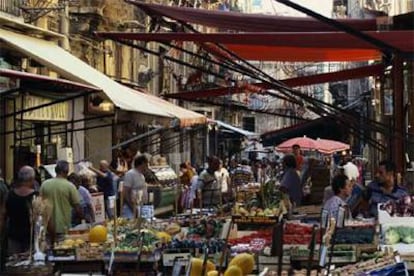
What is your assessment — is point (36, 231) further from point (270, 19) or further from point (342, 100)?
point (342, 100)

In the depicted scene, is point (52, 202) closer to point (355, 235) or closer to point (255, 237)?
point (255, 237)

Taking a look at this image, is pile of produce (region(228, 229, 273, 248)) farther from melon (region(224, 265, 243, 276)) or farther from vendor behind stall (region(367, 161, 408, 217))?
melon (region(224, 265, 243, 276))

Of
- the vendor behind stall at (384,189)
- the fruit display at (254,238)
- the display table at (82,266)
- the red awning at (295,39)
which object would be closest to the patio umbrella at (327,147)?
the red awning at (295,39)

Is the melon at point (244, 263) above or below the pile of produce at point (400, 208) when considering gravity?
below

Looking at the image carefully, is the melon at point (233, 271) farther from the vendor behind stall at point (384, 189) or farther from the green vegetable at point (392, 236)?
the vendor behind stall at point (384, 189)

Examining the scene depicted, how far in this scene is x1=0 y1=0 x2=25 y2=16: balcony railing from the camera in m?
18.1

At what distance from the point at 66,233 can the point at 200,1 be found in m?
38.6

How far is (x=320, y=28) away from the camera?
42.5ft

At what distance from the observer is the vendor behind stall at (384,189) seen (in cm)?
1005

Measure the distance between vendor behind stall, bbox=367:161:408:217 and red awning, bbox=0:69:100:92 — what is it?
4.09m

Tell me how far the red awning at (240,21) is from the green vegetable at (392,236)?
3933mm

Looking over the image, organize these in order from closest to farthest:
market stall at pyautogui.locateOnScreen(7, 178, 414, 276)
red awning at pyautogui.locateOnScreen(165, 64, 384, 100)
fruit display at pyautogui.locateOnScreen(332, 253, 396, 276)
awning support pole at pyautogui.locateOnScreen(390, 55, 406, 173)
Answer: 1. fruit display at pyautogui.locateOnScreen(332, 253, 396, 276)
2. market stall at pyautogui.locateOnScreen(7, 178, 414, 276)
3. awning support pole at pyautogui.locateOnScreen(390, 55, 406, 173)
4. red awning at pyautogui.locateOnScreen(165, 64, 384, 100)

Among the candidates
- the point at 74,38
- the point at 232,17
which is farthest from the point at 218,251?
the point at 74,38

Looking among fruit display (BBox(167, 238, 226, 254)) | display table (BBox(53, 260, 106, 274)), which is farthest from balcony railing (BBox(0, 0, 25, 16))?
fruit display (BBox(167, 238, 226, 254))
